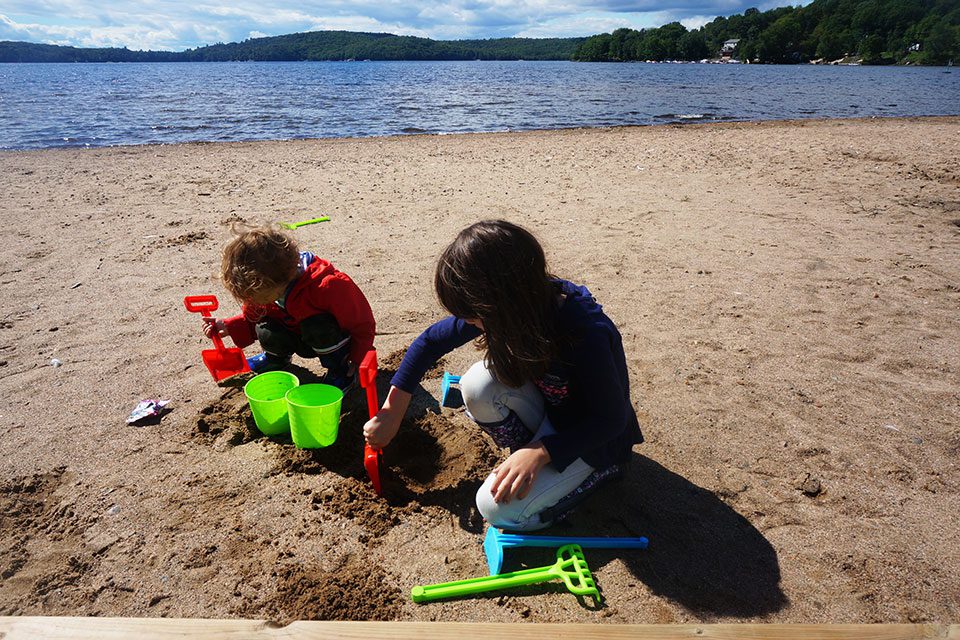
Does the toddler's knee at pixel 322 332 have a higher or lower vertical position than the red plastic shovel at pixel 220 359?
higher

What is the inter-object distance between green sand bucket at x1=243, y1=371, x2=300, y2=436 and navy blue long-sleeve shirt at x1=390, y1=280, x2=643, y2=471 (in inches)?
46.3

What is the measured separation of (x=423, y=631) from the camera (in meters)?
1.40

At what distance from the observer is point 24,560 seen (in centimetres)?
216

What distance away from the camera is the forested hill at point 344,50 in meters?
140

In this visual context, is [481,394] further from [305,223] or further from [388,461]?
[305,223]

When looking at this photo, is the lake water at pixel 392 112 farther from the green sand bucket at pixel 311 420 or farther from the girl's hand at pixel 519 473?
the girl's hand at pixel 519 473

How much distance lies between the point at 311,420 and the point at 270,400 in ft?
1.20

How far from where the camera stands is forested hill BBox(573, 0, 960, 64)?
2956 inches

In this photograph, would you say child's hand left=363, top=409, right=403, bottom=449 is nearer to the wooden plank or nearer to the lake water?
the wooden plank

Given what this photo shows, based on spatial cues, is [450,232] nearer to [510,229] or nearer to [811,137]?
[510,229]

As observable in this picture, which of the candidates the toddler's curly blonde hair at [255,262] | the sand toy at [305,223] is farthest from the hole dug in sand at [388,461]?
the sand toy at [305,223]

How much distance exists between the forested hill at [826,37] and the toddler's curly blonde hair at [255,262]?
3635 inches

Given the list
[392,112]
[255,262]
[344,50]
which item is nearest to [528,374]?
[255,262]

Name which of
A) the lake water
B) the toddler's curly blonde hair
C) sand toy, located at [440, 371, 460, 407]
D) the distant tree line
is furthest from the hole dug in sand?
the distant tree line
